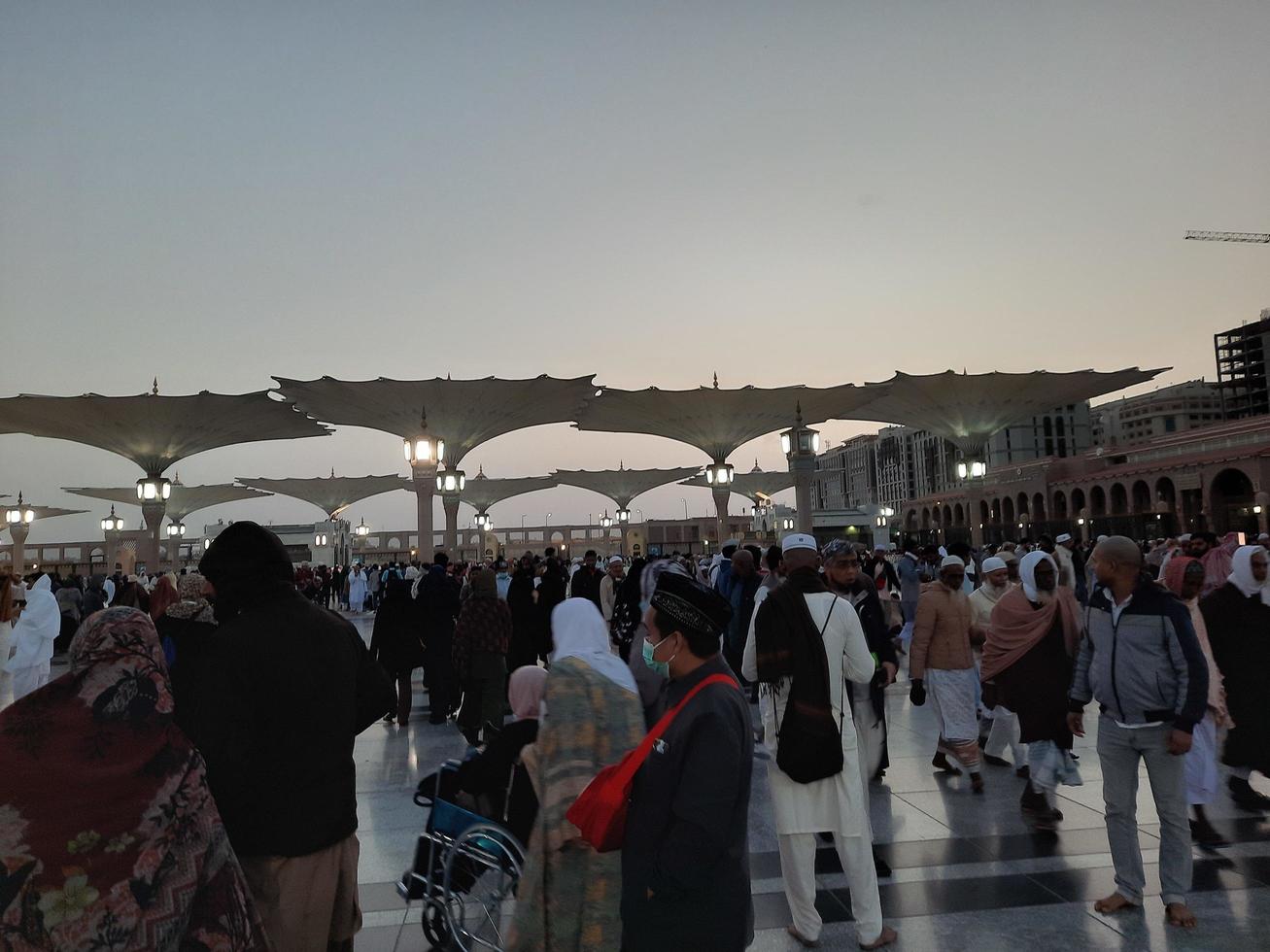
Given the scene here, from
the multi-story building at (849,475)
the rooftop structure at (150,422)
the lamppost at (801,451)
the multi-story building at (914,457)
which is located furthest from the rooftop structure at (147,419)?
the multi-story building at (849,475)

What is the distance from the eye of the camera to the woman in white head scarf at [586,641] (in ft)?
9.11

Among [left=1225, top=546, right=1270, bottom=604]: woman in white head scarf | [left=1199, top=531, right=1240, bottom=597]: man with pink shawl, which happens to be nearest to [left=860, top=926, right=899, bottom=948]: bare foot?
[left=1225, top=546, right=1270, bottom=604]: woman in white head scarf

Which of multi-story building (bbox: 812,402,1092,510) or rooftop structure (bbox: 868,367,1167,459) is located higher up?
multi-story building (bbox: 812,402,1092,510)

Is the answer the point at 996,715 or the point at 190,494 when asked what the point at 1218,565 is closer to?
the point at 996,715

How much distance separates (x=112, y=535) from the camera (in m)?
51.1

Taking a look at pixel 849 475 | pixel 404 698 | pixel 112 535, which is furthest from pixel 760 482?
pixel 404 698

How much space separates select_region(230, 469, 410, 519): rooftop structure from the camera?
5388 cm

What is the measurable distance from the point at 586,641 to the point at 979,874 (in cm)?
257

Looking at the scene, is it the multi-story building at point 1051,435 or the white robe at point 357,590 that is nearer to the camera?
the white robe at point 357,590

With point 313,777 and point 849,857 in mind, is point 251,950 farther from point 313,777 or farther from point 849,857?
point 849,857

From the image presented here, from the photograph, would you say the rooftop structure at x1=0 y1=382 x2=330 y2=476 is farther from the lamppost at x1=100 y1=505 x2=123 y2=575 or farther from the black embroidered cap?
the black embroidered cap

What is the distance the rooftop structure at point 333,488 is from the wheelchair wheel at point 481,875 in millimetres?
53749

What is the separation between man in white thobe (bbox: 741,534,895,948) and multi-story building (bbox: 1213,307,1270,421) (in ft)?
294

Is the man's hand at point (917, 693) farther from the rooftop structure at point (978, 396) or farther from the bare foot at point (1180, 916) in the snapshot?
the rooftop structure at point (978, 396)
